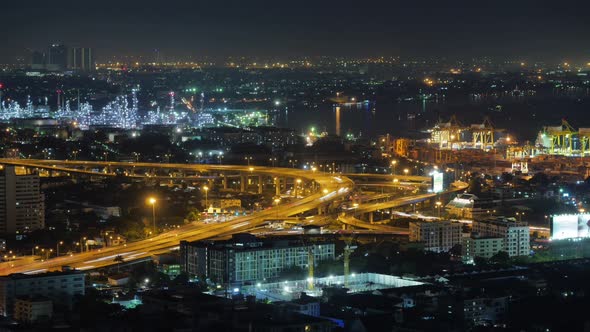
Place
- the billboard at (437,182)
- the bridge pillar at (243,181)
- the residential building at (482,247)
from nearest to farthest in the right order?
1. the residential building at (482,247)
2. the billboard at (437,182)
3. the bridge pillar at (243,181)

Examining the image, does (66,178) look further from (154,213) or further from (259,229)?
(259,229)

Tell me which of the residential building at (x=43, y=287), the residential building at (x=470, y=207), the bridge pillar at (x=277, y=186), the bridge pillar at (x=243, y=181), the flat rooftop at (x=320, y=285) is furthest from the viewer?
the bridge pillar at (x=243, y=181)

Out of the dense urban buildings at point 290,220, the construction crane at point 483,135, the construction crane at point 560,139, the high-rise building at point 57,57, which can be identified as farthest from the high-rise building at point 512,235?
the high-rise building at point 57,57

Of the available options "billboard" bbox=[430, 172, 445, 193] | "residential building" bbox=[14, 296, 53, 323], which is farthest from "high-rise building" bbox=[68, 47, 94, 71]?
"residential building" bbox=[14, 296, 53, 323]

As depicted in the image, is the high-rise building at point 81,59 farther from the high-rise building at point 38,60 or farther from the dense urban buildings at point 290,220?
the dense urban buildings at point 290,220

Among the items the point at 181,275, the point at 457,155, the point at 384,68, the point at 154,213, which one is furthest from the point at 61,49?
the point at 181,275

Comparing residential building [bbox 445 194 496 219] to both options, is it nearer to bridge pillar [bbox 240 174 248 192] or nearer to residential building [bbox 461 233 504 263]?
residential building [bbox 461 233 504 263]

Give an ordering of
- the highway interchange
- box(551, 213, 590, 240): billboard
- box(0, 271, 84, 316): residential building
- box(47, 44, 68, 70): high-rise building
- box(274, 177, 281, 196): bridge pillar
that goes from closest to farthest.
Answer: box(0, 271, 84, 316): residential building, the highway interchange, box(551, 213, 590, 240): billboard, box(274, 177, 281, 196): bridge pillar, box(47, 44, 68, 70): high-rise building
